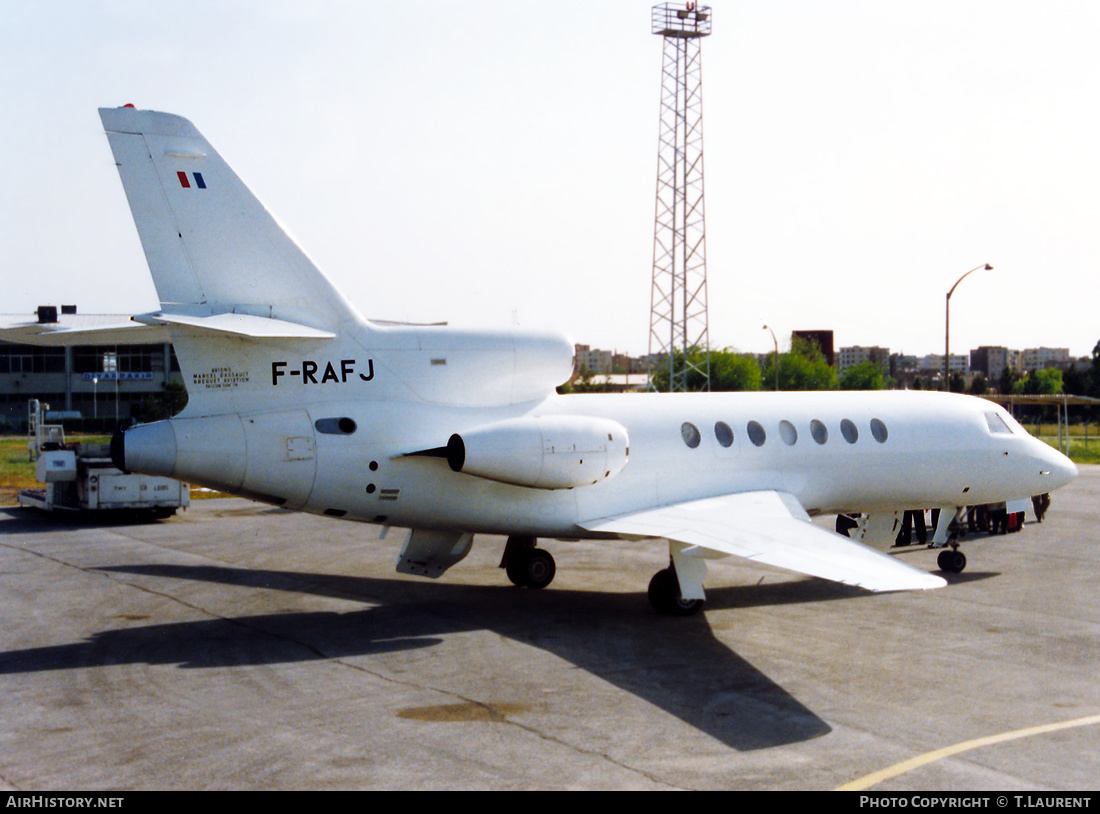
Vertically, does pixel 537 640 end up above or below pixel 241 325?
below

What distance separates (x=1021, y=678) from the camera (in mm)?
11859

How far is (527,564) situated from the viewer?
17703 mm

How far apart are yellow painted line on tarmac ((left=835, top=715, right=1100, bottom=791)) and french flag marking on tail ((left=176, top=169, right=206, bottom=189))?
10422mm

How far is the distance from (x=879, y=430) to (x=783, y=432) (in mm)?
2125

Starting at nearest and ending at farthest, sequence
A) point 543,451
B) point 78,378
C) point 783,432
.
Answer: point 543,451 → point 783,432 → point 78,378

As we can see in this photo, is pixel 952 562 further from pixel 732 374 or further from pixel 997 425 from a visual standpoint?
pixel 732 374

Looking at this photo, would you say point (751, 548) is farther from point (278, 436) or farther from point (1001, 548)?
point (1001, 548)

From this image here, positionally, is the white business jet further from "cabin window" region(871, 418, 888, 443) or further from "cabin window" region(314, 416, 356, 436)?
"cabin window" region(871, 418, 888, 443)

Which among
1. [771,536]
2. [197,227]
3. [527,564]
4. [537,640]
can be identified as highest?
[197,227]

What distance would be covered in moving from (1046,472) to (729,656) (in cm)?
1027

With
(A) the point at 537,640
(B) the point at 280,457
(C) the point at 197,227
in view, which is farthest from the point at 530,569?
(C) the point at 197,227

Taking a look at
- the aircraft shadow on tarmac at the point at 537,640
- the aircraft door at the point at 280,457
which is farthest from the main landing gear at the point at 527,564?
the aircraft door at the point at 280,457

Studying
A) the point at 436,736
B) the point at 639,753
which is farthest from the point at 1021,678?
the point at 436,736
